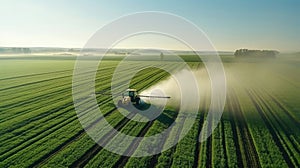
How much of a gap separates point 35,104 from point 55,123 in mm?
6278

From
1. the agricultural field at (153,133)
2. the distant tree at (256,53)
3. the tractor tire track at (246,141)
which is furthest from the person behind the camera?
the distant tree at (256,53)

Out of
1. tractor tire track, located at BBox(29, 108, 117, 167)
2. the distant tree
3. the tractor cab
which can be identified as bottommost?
the distant tree

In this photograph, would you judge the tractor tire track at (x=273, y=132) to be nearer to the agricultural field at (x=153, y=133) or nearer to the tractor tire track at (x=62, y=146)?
the agricultural field at (x=153, y=133)

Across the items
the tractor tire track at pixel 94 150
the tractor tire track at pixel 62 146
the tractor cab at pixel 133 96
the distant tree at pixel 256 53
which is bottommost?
the distant tree at pixel 256 53

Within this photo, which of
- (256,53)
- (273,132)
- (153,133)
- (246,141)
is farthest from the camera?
(256,53)

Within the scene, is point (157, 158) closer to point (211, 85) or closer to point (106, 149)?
point (106, 149)

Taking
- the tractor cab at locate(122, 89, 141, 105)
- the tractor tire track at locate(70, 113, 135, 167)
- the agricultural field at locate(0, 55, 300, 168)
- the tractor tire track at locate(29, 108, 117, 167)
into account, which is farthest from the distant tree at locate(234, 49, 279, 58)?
the tractor tire track at locate(29, 108, 117, 167)

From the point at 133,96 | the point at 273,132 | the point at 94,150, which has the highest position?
the point at 133,96

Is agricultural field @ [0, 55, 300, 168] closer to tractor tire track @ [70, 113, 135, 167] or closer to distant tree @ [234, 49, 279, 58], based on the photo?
tractor tire track @ [70, 113, 135, 167]

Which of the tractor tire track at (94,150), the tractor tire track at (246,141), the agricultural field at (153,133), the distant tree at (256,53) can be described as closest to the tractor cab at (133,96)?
the agricultural field at (153,133)

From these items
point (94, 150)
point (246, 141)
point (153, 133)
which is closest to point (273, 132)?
point (246, 141)

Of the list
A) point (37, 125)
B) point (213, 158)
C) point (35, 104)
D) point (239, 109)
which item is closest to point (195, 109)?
point (239, 109)

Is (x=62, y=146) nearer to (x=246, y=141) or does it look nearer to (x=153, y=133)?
(x=153, y=133)

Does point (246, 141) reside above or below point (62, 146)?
below
